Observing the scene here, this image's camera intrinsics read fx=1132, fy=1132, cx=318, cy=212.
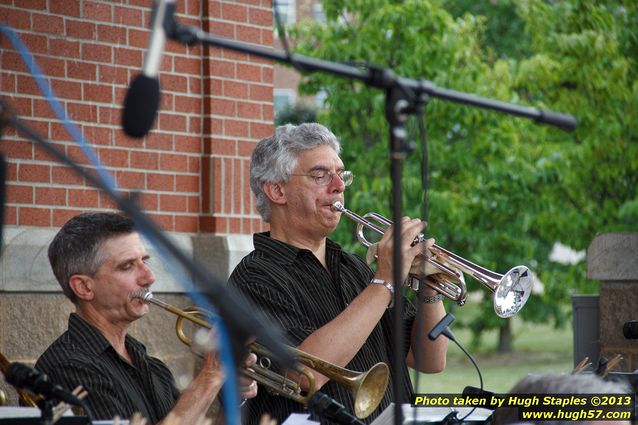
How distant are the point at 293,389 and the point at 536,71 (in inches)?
336

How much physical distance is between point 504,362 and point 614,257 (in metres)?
19.5

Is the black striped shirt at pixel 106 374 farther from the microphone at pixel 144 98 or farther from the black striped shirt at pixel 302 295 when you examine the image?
the microphone at pixel 144 98

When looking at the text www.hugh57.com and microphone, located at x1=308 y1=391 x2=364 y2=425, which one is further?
microphone, located at x1=308 y1=391 x2=364 y2=425

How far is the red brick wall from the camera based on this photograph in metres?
5.47

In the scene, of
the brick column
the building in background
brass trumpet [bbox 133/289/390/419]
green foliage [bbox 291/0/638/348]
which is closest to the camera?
brass trumpet [bbox 133/289/390/419]

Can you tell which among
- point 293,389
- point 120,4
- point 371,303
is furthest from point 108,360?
point 120,4

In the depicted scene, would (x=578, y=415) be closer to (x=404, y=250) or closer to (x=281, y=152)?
(x=404, y=250)

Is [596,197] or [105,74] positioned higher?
[105,74]

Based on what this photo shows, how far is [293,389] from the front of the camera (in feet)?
14.1

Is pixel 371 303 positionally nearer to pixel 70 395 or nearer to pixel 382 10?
pixel 70 395

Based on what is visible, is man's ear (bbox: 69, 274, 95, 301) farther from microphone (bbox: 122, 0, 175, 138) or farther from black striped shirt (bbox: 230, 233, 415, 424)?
microphone (bbox: 122, 0, 175, 138)

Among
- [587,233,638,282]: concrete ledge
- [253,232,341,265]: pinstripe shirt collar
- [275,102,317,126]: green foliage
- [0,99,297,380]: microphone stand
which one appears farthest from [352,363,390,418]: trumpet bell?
[275,102,317,126]: green foliage

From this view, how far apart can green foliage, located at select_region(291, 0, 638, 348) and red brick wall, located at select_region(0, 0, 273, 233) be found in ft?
18.6

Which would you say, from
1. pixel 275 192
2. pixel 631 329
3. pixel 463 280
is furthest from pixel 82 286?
Result: pixel 631 329
